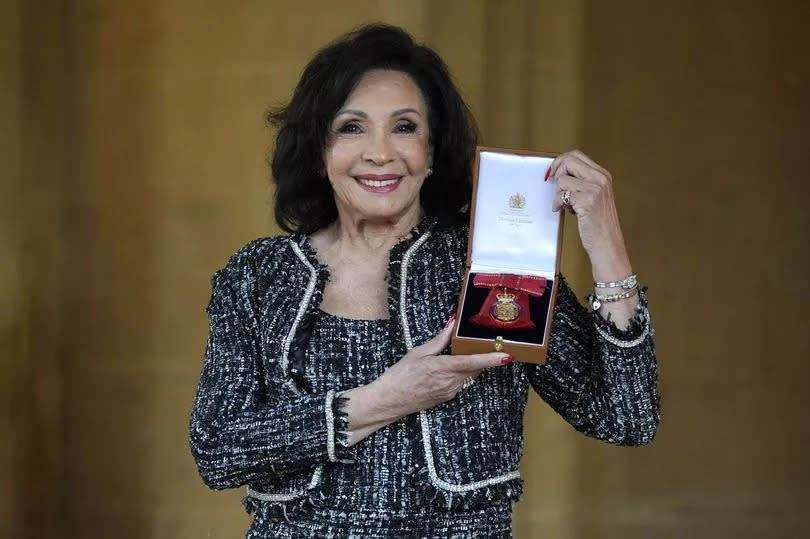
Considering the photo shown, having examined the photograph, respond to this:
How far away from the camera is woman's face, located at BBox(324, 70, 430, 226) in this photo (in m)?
2.62

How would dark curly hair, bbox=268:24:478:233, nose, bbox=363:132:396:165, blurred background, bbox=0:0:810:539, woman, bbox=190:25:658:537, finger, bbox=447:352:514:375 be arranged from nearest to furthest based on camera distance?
finger, bbox=447:352:514:375 < woman, bbox=190:25:658:537 < nose, bbox=363:132:396:165 < dark curly hair, bbox=268:24:478:233 < blurred background, bbox=0:0:810:539

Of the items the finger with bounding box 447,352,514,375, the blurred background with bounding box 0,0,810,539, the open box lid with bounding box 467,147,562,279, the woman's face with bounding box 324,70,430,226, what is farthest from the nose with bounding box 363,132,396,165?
the blurred background with bounding box 0,0,810,539

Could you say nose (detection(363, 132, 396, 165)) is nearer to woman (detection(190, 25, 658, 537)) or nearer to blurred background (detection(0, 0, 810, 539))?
woman (detection(190, 25, 658, 537))

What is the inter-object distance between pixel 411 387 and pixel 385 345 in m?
0.21

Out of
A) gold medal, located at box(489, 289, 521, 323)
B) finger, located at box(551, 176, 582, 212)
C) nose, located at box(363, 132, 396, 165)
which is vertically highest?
nose, located at box(363, 132, 396, 165)

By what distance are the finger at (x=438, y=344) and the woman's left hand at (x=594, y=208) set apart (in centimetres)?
30

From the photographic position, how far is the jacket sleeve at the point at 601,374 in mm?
2393

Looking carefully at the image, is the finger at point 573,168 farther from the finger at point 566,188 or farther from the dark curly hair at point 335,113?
the dark curly hair at point 335,113

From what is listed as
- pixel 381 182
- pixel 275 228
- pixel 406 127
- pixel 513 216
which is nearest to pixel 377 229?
pixel 381 182

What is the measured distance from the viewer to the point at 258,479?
2.47m

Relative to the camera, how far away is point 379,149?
260 centimetres

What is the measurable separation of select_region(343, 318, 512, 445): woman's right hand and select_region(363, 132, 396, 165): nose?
1.32 ft

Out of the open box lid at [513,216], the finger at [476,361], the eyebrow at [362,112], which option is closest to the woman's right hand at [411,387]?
the finger at [476,361]
